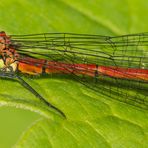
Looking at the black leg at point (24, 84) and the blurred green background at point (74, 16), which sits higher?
the blurred green background at point (74, 16)

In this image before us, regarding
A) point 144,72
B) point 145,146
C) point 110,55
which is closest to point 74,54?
point 110,55

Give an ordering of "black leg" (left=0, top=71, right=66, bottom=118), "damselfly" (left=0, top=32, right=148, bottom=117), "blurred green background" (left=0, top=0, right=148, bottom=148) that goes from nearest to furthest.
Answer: "black leg" (left=0, top=71, right=66, bottom=118) → "damselfly" (left=0, top=32, right=148, bottom=117) → "blurred green background" (left=0, top=0, right=148, bottom=148)

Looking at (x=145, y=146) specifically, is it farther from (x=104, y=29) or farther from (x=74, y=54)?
(x=104, y=29)

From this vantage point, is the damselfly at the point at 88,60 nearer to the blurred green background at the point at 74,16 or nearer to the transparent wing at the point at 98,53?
the transparent wing at the point at 98,53

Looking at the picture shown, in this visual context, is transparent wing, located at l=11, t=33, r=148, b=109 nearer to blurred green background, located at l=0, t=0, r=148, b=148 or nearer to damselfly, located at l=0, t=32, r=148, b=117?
damselfly, located at l=0, t=32, r=148, b=117

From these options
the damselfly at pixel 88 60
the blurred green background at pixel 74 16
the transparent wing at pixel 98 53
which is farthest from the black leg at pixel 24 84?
the blurred green background at pixel 74 16

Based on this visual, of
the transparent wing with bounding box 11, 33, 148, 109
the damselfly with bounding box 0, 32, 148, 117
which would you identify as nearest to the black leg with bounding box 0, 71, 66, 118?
the damselfly with bounding box 0, 32, 148, 117

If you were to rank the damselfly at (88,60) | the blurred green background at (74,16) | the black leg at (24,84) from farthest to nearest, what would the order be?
the blurred green background at (74,16) < the damselfly at (88,60) < the black leg at (24,84)
